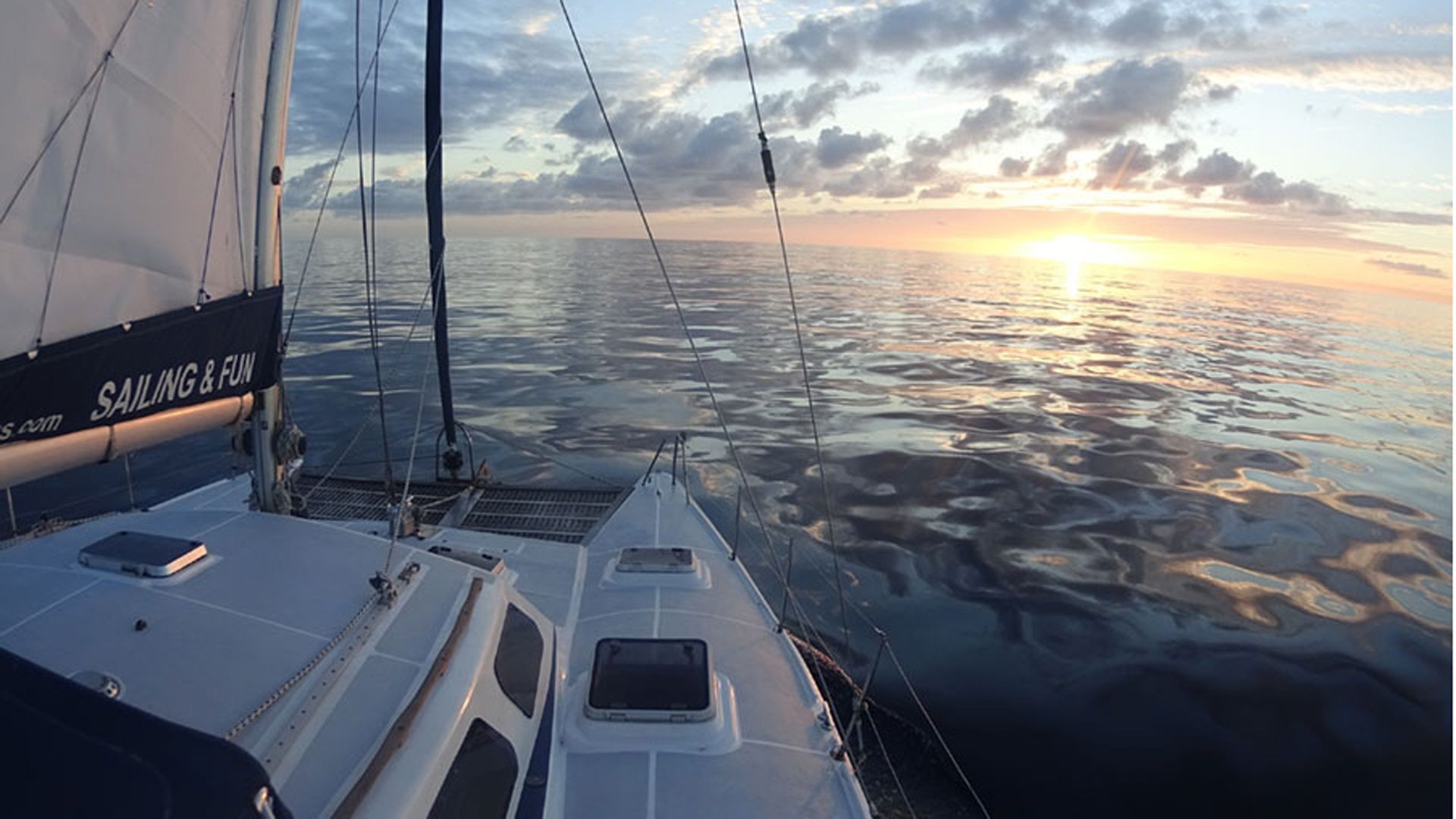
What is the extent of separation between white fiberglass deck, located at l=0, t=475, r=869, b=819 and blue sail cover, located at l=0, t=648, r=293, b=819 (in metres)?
1.10

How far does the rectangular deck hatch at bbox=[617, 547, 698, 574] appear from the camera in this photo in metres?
7.94

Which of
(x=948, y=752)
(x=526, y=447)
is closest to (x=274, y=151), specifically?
(x=948, y=752)

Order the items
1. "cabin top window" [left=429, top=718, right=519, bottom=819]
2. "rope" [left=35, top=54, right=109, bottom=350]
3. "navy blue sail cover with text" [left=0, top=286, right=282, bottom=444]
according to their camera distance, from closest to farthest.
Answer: "navy blue sail cover with text" [left=0, top=286, right=282, bottom=444], "rope" [left=35, top=54, right=109, bottom=350], "cabin top window" [left=429, top=718, right=519, bottom=819]

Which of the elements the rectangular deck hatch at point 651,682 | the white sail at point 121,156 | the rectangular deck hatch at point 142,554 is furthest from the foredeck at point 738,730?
the white sail at point 121,156

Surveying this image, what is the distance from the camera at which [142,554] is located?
4227 millimetres

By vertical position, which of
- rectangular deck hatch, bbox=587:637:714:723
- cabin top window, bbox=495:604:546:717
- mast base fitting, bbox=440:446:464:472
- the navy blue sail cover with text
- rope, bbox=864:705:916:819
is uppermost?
the navy blue sail cover with text

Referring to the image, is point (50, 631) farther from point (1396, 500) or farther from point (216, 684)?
point (1396, 500)

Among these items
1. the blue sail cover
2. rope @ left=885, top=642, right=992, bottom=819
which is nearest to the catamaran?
the blue sail cover

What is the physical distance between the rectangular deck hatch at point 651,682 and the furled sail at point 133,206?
298cm

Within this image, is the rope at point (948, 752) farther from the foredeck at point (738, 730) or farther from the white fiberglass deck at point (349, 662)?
the white fiberglass deck at point (349, 662)

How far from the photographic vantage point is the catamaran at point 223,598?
2.98 metres

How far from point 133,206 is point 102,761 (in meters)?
2.74

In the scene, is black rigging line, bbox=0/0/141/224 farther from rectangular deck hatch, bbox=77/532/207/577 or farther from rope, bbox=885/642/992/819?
rope, bbox=885/642/992/819

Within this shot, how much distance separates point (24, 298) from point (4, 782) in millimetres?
2134
